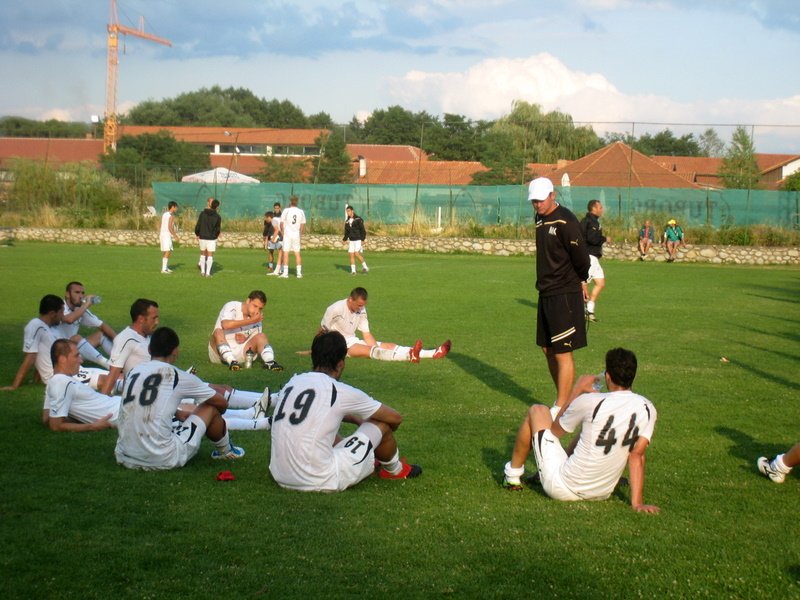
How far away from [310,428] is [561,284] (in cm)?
348

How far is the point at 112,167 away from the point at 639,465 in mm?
43859

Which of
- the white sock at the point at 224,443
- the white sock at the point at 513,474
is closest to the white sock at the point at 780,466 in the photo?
the white sock at the point at 513,474

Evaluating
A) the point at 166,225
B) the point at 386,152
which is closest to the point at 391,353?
the point at 166,225

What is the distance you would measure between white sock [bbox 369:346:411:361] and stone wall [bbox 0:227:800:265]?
925 inches

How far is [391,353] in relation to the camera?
12.1 m

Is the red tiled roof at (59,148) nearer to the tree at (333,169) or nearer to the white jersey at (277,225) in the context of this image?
the tree at (333,169)

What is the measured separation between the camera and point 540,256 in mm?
8469

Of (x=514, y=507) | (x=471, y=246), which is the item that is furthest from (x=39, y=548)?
(x=471, y=246)

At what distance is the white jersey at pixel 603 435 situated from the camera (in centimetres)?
580

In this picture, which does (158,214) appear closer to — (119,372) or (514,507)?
(119,372)

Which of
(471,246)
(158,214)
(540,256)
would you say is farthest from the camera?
(158,214)

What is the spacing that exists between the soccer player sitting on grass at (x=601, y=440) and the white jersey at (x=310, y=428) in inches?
54.0

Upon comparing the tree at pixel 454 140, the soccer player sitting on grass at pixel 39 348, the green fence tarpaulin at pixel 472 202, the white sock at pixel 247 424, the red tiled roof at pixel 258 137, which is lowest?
the white sock at pixel 247 424

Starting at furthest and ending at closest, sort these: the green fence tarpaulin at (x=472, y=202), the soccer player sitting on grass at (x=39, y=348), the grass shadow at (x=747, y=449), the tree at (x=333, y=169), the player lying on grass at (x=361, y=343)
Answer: the tree at (x=333, y=169) < the green fence tarpaulin at (x=472, y=202) < the player lying on grass at (x=361, y=343) < the soccer player sitting on grass at (x=39, y=348) < the grass shadow at (x=747, y=449)
